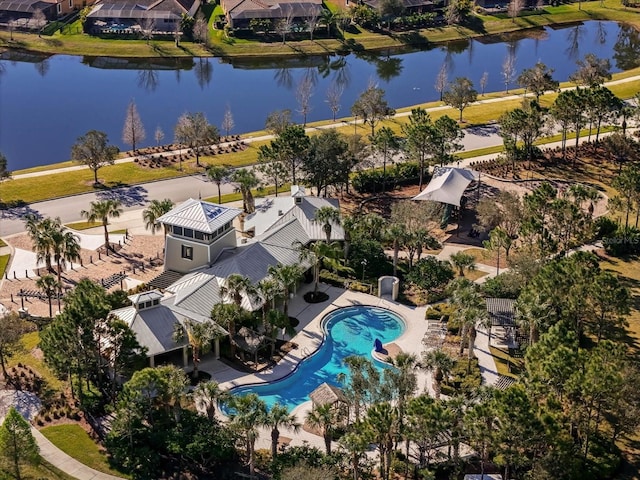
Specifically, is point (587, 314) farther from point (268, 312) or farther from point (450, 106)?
point (450, 106)

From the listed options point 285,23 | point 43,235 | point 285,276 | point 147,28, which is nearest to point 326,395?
point 285,276

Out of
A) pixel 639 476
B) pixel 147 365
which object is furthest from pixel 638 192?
pixel 147 365

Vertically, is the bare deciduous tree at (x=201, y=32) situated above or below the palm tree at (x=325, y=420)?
above

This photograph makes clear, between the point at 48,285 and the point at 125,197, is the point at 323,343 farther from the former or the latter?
the point at 125,197

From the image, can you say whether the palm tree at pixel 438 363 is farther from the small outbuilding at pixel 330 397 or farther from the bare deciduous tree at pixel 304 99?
the bare deciduous tree at pixel 304 99

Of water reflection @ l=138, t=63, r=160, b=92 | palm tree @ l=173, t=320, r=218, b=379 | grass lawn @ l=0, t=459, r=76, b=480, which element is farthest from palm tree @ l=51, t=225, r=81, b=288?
water reflection @ l=138, t=63, r=160, b=92

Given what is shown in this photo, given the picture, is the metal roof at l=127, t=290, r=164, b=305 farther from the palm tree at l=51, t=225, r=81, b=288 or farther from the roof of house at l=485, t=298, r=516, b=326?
the roof of house at l=485, t=298, r=516, b=326

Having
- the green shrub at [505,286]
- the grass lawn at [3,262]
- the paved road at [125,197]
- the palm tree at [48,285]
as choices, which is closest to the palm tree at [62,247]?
the palm tree at [48,285]
